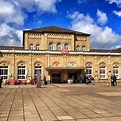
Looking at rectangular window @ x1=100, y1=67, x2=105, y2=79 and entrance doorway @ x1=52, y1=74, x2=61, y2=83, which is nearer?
entrance doorway @ x1=52, y1=74, x2=61, y2=83

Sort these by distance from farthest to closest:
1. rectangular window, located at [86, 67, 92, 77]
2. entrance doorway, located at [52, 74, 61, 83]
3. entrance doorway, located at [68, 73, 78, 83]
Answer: rectangular window, located at [86, 67, 92, 77] → entrance doorway, located at [68, 73, 78, 83] → entrance doorway, located at [52, 74, 61, 83]

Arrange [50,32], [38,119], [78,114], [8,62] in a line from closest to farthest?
[38,119], [78,114], [8,62], [50,32]

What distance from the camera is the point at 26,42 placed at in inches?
1708

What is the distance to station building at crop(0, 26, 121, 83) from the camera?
35.9 m

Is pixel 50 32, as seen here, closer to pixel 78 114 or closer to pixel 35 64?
pixel 35 64

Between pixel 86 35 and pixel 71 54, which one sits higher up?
pixel 86 35

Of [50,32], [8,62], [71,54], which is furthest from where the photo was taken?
[50,32]

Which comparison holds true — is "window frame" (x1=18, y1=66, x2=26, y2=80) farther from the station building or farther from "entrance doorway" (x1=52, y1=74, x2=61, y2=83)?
"entrance doorway" (x1=52, y1=74, x2=61, y2=83)

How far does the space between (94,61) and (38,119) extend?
108 feet

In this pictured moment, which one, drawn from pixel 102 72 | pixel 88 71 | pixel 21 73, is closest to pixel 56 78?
pixel 88 71

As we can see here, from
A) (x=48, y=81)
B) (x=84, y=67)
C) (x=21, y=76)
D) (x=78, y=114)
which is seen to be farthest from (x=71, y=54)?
(x=78, y=114)

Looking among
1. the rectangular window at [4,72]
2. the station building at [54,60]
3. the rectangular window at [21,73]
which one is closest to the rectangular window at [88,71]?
the station building at [54,60]

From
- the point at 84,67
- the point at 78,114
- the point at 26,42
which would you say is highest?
the point at 26,42

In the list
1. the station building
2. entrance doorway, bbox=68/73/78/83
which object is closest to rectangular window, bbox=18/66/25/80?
the station building
